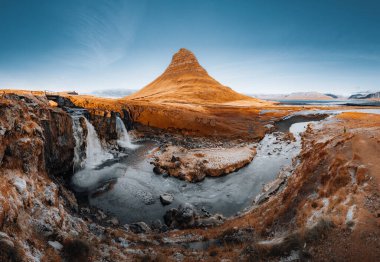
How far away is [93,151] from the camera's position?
3078 centimetres

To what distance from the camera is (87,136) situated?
100 feet

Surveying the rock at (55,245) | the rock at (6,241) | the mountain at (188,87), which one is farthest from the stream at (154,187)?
the mountain at (188,87)

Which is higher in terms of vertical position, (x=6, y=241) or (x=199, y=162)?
(x=6, y=241)

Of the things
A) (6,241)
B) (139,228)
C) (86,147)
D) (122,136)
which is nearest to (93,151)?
(86,147)

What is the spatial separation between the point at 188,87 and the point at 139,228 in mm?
115409

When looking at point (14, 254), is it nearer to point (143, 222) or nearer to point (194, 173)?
point (143, 222)

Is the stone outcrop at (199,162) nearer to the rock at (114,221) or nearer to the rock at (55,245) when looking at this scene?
the rock at (114,221)

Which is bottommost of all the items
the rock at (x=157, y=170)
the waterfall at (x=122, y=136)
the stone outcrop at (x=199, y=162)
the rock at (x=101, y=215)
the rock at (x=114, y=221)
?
the rock at (x=114, y=221)

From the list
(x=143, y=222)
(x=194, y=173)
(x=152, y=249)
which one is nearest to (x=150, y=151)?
(x=194, y=173)

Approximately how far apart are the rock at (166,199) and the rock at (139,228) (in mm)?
3717

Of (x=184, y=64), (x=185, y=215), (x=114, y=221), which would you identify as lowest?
(x=114, y=221)

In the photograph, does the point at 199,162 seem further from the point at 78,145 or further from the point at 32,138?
the point at 32,138

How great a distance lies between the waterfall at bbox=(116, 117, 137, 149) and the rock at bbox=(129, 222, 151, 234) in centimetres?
2103

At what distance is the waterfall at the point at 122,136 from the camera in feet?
122
